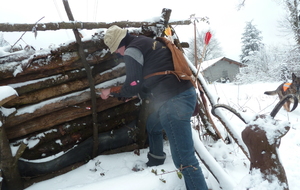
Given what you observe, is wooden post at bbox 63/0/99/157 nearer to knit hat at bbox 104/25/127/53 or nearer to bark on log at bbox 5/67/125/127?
bark on log at bbox 5/67/125/127

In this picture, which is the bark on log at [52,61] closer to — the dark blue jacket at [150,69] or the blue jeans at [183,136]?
the dark blue jacket at [150,69]

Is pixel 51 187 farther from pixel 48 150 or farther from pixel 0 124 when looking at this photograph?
pixel 0 124

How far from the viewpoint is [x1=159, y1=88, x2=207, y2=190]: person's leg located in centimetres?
204

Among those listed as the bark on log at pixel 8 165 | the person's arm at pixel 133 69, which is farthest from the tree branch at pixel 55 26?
the bark on log at pixel 8 165

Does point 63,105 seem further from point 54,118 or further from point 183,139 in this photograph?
point 183,139

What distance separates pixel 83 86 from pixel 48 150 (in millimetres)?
1087

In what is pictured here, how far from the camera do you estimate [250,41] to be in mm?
32219

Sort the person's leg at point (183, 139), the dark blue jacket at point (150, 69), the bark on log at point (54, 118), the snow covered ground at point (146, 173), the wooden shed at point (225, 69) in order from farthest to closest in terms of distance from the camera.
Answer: the wooden shed at point (225, 69), the bark on log at point (54, 118), the snow covered ground at point (146, 173), the dark blue jacket at point (150, 69), the person's leg at point (183, 139)

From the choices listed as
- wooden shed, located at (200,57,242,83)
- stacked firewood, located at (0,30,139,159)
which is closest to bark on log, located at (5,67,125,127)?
stacked firewood, located at (0,30,139,159)

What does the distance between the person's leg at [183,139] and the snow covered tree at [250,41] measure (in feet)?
111

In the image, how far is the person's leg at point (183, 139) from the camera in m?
2.04

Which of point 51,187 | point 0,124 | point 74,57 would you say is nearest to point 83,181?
point 51,187

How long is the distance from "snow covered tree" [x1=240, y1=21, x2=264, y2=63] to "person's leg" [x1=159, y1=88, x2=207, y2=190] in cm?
3369

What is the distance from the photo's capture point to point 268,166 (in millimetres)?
1033
